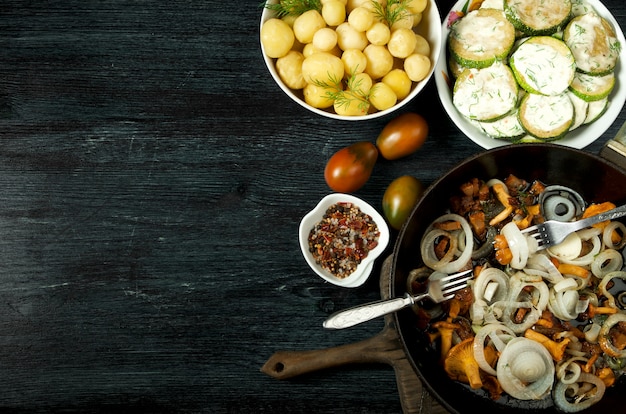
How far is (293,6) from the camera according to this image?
175cm

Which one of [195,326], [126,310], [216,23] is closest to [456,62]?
[216,23]

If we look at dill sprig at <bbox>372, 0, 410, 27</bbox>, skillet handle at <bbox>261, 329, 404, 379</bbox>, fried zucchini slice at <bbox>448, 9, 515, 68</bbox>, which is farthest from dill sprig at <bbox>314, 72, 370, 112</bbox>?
skillet handle at <bbox>261, 329, 404, 379</bbox>

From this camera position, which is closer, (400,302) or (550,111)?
(400,302)

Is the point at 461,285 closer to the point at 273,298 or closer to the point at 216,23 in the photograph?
the point at 273,298

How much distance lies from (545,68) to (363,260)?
0.73 metres

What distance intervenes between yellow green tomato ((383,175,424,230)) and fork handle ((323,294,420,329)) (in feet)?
0.90

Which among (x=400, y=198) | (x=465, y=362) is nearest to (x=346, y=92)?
(x=400, y=198)

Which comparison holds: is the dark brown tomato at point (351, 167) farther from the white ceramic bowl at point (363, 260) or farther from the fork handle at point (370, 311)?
the fork handle at point (370, 311)

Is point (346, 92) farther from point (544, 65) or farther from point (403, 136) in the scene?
point (544, 65)

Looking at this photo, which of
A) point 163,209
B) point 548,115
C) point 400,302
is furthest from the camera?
point 163,209

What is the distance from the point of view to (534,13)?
1.71 metres

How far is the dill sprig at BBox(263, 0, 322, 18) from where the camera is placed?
1.75m

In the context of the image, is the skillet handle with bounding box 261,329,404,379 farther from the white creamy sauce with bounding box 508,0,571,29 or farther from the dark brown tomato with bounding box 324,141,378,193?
the white creamy sauce with bounding box 508,0,571,29

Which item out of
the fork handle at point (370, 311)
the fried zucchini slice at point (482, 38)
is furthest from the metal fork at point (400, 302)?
the fried zucchini slice at point (482, 38)
